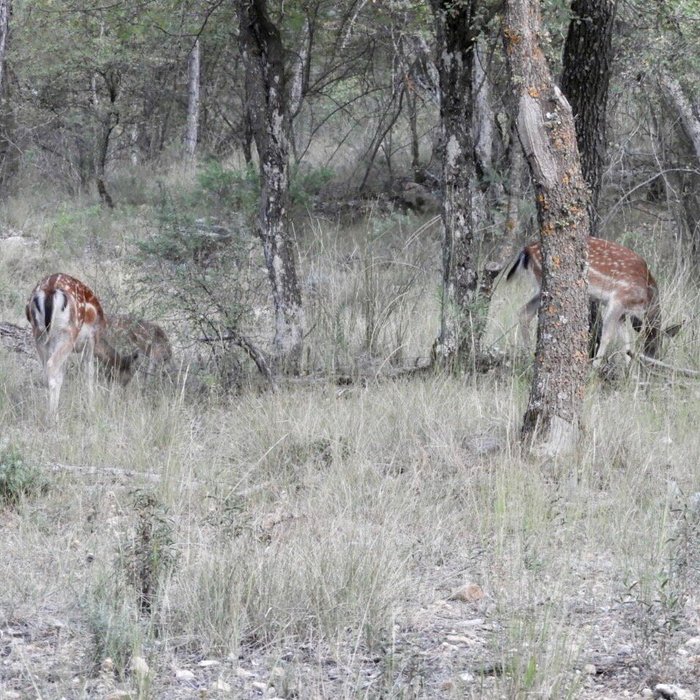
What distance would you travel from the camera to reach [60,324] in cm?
962

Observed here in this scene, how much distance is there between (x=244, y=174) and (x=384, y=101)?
316 centimetres

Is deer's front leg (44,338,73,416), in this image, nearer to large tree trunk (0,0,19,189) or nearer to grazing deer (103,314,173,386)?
grazing deer (103,314,173,386)

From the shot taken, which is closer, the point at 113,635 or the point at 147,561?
the point at 113,635

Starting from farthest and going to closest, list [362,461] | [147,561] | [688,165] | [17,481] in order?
[688,165]
[362,461]
[17,481]
[147,561]

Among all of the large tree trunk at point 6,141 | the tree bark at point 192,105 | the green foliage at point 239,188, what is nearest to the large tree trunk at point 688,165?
the green foliage at point 239,188

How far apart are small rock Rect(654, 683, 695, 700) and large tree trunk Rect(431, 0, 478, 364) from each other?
16.1 ft

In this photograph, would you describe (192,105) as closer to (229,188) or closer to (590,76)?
(229,188)

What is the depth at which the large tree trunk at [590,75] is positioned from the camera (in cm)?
952

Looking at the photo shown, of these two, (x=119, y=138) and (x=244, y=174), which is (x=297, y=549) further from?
(x=119, y=138)

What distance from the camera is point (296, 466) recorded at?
278 inches

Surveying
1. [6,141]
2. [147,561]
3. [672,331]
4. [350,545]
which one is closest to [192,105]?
[6,141]

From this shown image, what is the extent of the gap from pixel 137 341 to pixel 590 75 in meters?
4.60

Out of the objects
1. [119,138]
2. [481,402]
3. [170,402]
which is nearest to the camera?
[481,402]

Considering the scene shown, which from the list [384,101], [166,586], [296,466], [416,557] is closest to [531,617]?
[416,557]
